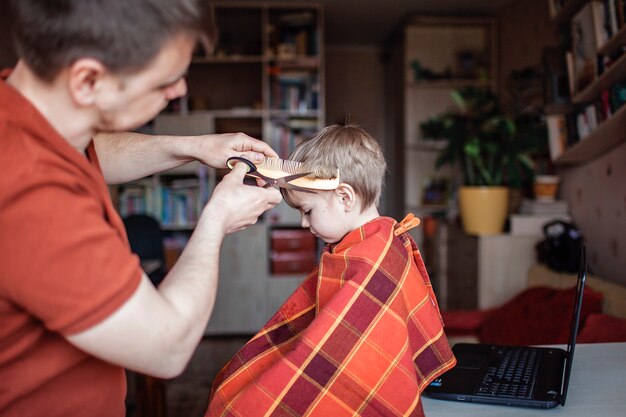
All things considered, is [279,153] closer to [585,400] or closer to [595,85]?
[595,85]

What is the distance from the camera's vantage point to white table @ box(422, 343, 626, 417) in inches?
44.1

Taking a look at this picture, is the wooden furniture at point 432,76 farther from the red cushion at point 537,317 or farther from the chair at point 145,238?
the chair at point 145,238

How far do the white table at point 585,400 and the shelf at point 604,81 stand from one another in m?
1.32

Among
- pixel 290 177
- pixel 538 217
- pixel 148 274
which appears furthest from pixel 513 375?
pixel 538 217

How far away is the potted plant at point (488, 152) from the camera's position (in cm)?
327

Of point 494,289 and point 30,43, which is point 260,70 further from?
point 30,43

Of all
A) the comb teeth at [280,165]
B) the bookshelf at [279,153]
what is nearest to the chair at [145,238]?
the bookshelf at [279,153]

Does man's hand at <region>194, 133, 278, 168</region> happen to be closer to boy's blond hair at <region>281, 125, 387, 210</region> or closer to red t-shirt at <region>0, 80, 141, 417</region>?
boy's blond hair at <region>281, 125, 387, 210</region>

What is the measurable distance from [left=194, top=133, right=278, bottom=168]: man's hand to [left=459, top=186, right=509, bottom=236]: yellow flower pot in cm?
237

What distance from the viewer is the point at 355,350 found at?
1.15 meters

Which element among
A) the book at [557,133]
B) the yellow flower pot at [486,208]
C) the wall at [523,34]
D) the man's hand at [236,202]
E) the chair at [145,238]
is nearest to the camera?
the man's hand at [236,202]

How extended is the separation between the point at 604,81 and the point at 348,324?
1878 millimetres

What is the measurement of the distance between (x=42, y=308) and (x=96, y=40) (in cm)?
33

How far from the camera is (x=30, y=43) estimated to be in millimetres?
731
